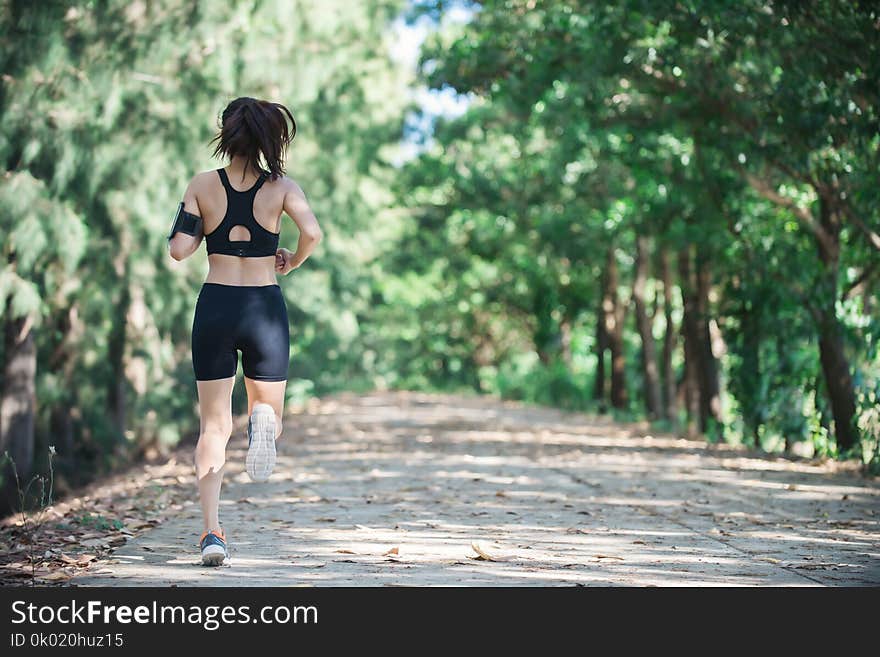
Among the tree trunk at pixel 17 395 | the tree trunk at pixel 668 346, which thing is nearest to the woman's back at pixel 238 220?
the tree trunk at pixel 17 395

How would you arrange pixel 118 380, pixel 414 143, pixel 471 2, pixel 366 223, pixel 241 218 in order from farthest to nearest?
pixel 366 223 < pixel 414 143 < pixel 118 380 < pixel 471 2 < pixel 241 218

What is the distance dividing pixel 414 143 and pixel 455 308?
2171 centimetres

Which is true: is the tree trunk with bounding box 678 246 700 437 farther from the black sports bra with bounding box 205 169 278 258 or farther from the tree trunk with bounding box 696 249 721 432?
the black sports bra with bounding box 205 169 278 258

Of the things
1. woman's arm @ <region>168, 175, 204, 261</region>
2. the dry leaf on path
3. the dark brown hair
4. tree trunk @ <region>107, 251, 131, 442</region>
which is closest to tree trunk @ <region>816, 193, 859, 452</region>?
the dry leaf on path

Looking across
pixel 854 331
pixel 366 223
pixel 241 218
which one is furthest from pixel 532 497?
pixel 366 223

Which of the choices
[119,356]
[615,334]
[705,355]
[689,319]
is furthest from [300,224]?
[615,334]

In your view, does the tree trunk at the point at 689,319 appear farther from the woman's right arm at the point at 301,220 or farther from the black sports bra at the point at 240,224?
the black sports bra at the point at 240,224

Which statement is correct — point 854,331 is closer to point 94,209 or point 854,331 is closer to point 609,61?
point 609,61

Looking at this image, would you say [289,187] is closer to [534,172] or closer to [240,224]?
[240,224]

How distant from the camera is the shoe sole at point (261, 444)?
5.95 m

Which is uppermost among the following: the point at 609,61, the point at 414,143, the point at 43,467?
the point at 414,143

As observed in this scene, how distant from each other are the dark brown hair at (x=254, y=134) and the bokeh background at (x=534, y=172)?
6779 millimetres
